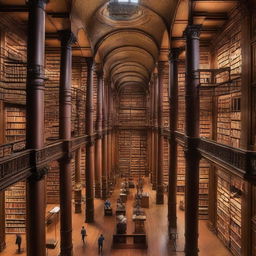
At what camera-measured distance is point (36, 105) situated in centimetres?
651

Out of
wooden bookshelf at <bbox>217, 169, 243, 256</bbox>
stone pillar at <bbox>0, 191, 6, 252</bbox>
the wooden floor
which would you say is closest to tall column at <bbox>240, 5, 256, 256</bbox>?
wooden bookshelf at <bbox>217, 169, 243, 256</bbox>

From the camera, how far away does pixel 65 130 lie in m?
9.77

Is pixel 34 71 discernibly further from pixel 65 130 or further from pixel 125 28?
pixel 125 28

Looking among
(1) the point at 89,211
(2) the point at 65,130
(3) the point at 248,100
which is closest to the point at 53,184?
(1) the point at 89,211

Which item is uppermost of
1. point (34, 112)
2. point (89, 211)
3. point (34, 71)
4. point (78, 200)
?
point (34, 71)

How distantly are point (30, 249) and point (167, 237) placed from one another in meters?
7.69

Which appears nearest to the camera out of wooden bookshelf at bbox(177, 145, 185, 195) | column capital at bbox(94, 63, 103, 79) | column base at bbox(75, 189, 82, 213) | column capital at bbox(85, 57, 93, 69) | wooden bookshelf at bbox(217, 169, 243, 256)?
wooden bookshelf at bbox(217, 169, 243, 256)

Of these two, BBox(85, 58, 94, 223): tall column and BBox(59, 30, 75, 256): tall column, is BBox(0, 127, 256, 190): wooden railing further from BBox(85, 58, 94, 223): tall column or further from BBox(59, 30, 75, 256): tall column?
BBox(85, 58, 94, 223): tall column

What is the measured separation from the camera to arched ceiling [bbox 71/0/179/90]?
12125mm

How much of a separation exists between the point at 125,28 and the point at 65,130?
8197 mm

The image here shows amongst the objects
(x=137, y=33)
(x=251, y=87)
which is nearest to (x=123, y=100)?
(x=137, y=33)

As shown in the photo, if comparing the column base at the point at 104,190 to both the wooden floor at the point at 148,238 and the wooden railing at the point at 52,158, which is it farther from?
the wooden railing at the point at 52,158

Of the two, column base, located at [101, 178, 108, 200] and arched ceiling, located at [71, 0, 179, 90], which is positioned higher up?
arched ceiling, located at [71, 0, 179, 90]

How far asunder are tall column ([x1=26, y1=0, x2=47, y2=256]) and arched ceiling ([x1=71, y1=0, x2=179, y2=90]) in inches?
155
